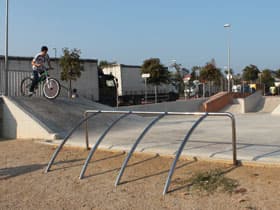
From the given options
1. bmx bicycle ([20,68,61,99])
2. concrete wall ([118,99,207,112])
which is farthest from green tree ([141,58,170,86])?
bmx bicycle ([20,68,61,99])

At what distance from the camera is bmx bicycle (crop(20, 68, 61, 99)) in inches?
494

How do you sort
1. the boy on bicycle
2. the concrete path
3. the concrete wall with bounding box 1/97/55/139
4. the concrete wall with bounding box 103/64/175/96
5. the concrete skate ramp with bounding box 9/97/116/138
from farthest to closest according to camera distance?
the concrete wall with bounding box 103/64/175/96 < the boy on bicycle < the concrete skate ramp with bounding box 9/97/116/138 < the concrete wall with bounding box 1/97/55/139 < the concrete path

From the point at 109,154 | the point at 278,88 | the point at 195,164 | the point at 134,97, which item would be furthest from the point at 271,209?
the point at 278,88

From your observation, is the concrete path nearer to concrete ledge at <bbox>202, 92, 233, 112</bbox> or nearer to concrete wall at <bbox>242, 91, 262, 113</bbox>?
concrete ledge at <bbox>202, 92, 233, 112</bbox>

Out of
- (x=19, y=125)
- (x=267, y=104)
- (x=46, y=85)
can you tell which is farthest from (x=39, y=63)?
(x=267, y=104)

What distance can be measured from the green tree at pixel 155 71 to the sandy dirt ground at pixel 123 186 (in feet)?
94.1

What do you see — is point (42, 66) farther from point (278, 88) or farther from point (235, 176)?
point (278, 88)

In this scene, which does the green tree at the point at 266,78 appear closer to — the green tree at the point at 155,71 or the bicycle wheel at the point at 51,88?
the green tree at the point at 155,71

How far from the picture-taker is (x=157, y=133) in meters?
10.8

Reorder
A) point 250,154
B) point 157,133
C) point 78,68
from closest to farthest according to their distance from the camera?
point 250,154
point 157,133
point 78,68

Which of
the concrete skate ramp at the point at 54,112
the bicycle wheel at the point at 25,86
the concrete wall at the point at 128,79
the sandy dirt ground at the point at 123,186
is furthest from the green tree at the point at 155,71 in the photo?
the sandy dirt ground at the point at 123,186

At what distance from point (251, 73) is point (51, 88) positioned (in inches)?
2192

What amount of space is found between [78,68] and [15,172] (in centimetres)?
1849

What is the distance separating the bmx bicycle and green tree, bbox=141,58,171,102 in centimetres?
2290
